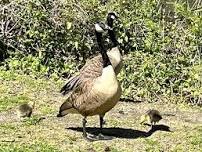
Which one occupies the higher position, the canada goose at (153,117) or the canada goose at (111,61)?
the canada goose at (111,61)

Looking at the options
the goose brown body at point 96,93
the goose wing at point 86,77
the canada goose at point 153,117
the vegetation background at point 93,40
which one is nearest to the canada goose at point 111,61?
the goose wing at point 86,77

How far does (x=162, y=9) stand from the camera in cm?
1379

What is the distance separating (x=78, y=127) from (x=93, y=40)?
449 cm

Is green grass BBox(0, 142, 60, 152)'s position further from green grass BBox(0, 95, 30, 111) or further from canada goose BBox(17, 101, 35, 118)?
green grass BBox(0, 95, 30, 111)

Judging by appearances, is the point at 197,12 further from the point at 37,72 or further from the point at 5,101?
the point at 5,101

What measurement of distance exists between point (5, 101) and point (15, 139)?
2325mm

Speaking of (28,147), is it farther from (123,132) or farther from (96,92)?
(123,132)

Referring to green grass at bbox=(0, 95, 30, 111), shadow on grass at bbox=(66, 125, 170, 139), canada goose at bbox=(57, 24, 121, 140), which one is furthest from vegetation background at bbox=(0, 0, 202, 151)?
canada goose at bbox=(57, 24, 121, 140)

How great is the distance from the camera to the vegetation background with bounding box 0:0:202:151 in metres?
12.3

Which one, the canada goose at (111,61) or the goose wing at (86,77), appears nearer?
the goose wing at (86,77)

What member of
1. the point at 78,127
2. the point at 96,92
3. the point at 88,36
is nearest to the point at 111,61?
the point at 78,127

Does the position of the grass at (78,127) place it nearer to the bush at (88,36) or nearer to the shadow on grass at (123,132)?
the shadow on grass at (123,132)

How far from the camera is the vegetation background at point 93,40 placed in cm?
1234

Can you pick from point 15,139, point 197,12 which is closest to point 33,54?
point 197,12
